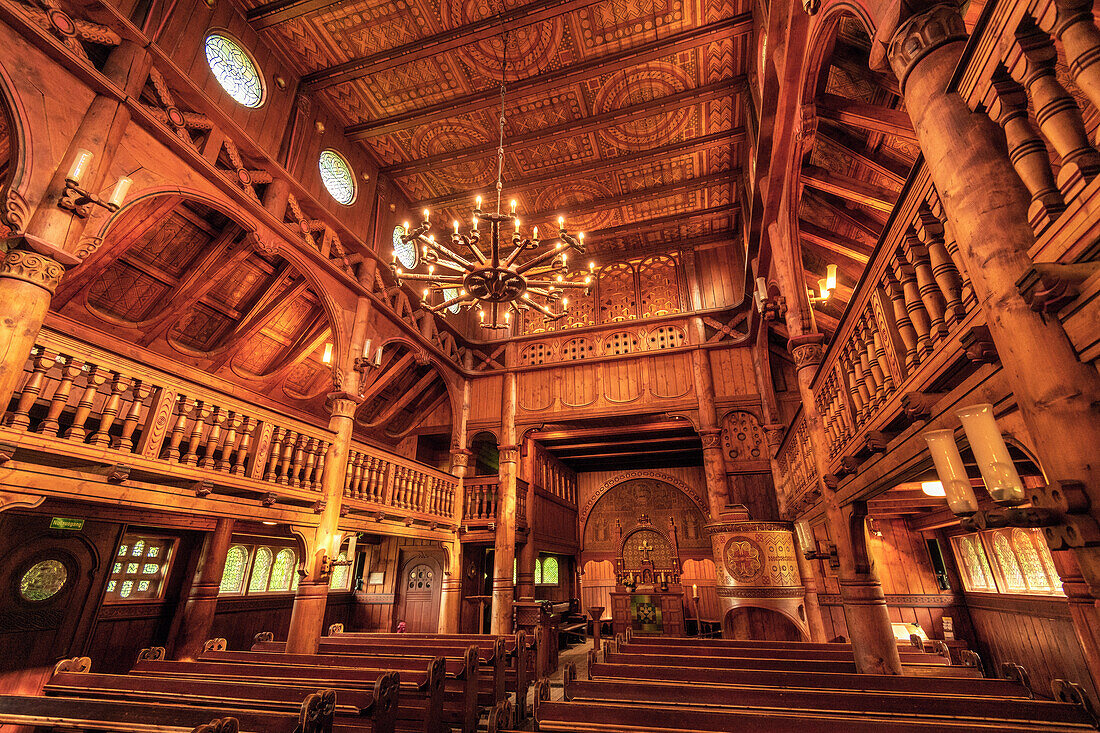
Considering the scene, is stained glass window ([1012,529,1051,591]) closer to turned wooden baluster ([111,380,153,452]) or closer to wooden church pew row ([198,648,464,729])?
wooden church pew row ([198,648,464,729])

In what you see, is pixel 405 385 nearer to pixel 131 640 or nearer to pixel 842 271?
pixel 131 640

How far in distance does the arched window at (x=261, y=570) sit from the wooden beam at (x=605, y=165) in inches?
381

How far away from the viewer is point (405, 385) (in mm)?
12992

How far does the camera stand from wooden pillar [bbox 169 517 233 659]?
868 centimetres

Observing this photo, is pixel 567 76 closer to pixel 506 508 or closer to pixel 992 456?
pixel 992 456

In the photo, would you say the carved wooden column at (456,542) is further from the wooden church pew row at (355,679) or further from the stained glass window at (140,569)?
the wooden church pew row at (355,679)

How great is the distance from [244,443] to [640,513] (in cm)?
1277

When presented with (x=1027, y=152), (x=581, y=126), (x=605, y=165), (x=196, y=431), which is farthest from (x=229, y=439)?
(x=605, y=165)

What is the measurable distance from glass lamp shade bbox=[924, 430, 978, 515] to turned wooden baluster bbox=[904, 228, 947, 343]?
0.70 meters

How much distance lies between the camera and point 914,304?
304 centimetres

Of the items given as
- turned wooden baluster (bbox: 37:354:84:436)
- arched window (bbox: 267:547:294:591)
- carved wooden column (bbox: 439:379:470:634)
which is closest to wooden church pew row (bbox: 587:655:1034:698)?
turned wooden baluster (bbox: 37:354:84:436)

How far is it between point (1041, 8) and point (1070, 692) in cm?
396

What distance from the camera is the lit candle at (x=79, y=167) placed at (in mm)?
4543

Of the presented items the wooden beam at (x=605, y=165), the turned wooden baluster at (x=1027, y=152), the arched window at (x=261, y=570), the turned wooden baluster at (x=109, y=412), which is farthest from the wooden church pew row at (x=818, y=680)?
the arched window at (x=261, y=570)
